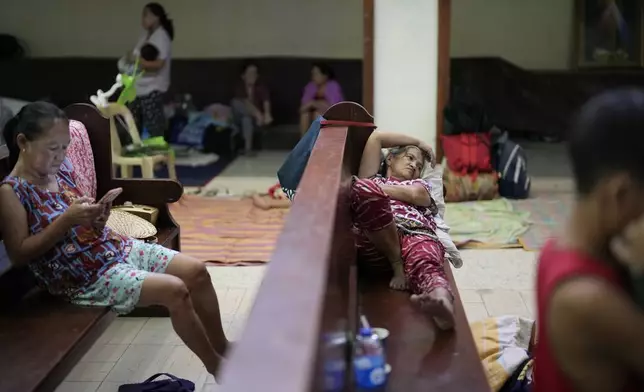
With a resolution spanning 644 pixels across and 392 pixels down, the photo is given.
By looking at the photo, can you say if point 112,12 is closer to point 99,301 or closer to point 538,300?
point 99,301

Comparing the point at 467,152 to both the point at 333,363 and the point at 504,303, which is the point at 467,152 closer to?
the point at 504,303

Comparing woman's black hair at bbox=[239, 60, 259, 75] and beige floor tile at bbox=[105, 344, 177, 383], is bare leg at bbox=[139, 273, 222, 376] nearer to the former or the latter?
beige floor tile at bbox=[105, 344, 177, 383]

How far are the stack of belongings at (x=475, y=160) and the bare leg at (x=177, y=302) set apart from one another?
11.0ft

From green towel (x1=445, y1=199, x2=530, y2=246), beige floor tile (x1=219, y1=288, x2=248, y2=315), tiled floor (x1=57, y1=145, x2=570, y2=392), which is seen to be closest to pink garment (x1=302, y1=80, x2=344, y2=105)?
green towel (x1=445, y1=199, x2=530, y2=246)

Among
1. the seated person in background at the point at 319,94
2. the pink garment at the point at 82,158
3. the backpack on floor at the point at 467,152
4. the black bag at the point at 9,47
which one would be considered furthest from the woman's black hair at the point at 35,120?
the black bag at the point at 9,47

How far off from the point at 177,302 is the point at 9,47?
6.91 meters

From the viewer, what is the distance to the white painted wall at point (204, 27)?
866 cm

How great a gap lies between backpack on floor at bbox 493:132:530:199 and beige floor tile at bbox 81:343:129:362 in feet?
11.4

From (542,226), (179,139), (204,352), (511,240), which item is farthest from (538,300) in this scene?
(179,139)

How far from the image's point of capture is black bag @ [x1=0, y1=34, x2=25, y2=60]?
8.66 meters

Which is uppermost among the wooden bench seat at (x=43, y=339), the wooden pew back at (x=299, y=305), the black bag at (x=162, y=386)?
the wooden pew back at (x=299, y=305)

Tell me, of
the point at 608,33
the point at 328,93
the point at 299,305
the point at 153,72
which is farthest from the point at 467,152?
the point at 299,305

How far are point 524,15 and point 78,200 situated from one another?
6801mm

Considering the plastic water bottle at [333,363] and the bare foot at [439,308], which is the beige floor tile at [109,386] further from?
the plastic water bottle at [333,363]
